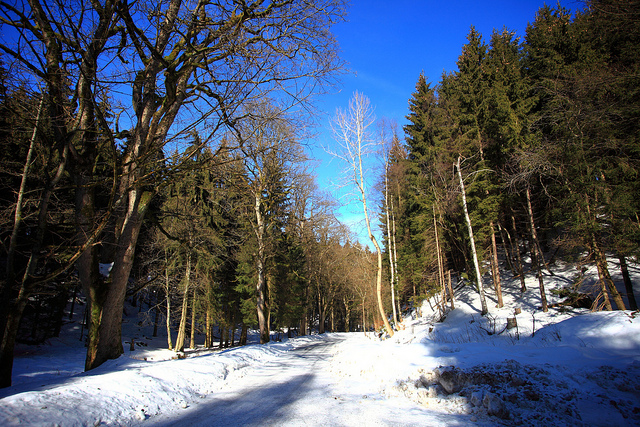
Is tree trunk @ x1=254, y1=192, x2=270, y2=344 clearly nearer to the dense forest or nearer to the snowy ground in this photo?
the dense forest

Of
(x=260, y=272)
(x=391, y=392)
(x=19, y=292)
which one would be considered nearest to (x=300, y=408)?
(x=391, y=392)

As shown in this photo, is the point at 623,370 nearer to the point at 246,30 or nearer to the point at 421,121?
the point at 246,30

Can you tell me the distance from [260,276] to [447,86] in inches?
1010

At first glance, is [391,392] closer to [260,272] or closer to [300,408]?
[300,408]

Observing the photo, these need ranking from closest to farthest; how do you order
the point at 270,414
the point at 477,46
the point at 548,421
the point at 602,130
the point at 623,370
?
the point at 548,421 → the point at 623,370 → the point at 270,414 → the point at 602,130 → the point at 477,46

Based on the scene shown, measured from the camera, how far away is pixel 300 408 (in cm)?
403

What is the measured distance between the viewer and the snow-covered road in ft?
11.5

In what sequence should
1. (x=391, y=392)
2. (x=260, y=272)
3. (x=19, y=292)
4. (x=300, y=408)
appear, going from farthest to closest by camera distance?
(x=260, y=272)
(x=19, y=292)
(x=391, y=392)
(x=300, y=408)

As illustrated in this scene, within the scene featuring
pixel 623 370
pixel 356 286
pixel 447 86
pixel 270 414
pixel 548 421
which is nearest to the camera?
pixel 548 421

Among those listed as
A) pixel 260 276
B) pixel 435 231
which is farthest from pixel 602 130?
pixel 260 276

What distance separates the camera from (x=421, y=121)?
24250 mm

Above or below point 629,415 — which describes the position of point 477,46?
above

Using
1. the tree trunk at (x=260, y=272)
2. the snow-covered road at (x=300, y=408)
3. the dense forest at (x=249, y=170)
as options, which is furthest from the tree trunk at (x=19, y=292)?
the tree trunk at (x=260, y=272)

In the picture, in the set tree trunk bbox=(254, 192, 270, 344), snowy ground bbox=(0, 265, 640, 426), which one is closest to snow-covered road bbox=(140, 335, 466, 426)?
snowy ground bbox=(0, 265, 640, 426)
